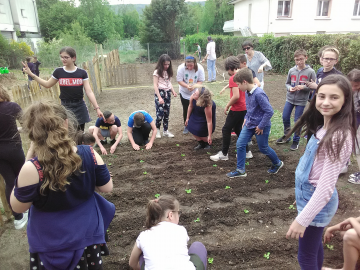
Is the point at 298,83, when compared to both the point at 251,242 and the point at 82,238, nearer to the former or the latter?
the point at 251,242

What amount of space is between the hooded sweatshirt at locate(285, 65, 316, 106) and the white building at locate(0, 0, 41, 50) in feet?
83.2

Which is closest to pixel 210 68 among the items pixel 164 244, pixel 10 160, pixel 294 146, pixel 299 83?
pixel 299 83

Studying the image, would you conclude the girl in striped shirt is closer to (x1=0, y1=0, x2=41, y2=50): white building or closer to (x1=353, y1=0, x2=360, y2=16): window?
(x1=0, y1=0, x2=41, y2=50): white building

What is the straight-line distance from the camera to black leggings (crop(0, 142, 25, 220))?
9.70 feet

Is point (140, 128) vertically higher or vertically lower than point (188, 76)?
lower

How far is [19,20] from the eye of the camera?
28.2 metres

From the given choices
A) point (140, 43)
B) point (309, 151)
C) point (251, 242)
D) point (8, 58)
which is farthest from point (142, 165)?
point (140, 43)

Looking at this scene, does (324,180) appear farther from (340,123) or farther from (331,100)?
(331,100)

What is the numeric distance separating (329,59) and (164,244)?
13.2ft

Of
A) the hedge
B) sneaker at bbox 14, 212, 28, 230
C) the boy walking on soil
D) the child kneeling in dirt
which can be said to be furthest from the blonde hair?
the hedge

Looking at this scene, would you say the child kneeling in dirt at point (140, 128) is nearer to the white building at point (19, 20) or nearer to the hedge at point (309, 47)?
the hedge at point (309, 47)

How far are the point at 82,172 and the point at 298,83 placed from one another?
4.52 metres

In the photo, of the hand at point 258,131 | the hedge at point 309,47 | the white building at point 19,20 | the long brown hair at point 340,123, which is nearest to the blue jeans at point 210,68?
the hedge at point 309,47

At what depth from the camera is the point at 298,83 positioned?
496cm
